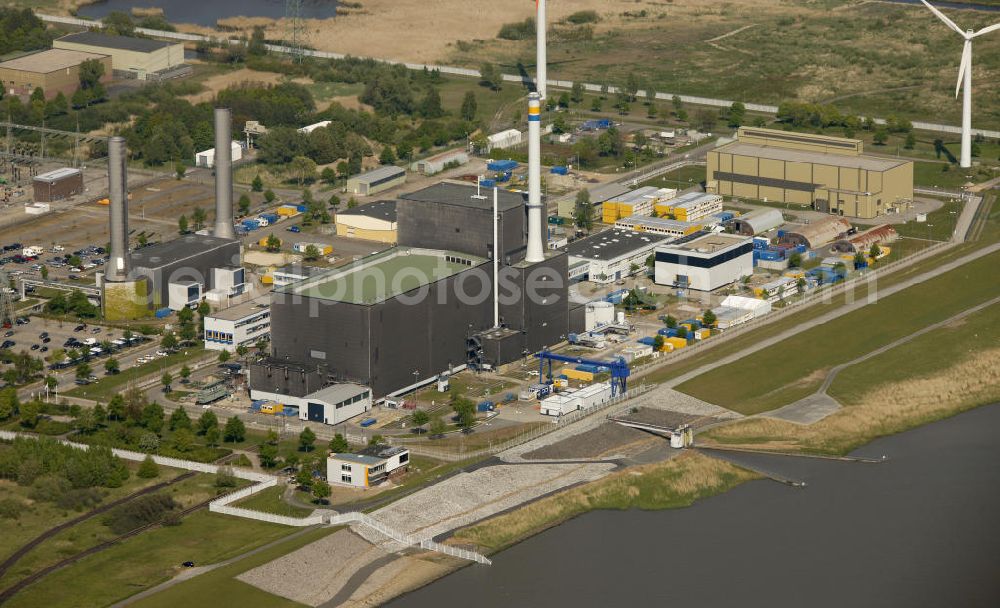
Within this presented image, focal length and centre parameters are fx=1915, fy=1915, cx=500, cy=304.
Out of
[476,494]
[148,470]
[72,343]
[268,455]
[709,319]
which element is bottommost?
[476,494]

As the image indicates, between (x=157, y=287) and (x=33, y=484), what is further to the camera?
(x=157, y=287)

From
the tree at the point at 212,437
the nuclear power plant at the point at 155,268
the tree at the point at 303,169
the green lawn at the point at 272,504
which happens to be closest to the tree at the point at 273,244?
the nuclear power plant at the point at 155,268

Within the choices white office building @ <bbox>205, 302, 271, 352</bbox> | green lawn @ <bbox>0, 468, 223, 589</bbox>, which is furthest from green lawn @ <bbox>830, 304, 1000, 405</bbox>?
green lawn @ <bbox>0, 468, 223, 589</bbox>

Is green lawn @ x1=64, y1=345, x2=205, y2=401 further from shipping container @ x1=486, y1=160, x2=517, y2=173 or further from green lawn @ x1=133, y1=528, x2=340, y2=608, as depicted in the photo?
shipping container @ x1=486, y1=160, x2=517, y2=173

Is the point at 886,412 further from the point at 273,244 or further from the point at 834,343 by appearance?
the point at 273,244

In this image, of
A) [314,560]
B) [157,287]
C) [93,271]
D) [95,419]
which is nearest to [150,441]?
[95,419]

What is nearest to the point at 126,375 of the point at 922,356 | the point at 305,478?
the point at 305,478

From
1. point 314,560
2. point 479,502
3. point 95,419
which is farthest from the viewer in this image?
point 95,419

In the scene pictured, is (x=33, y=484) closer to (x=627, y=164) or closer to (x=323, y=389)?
(x=323, y=389)
